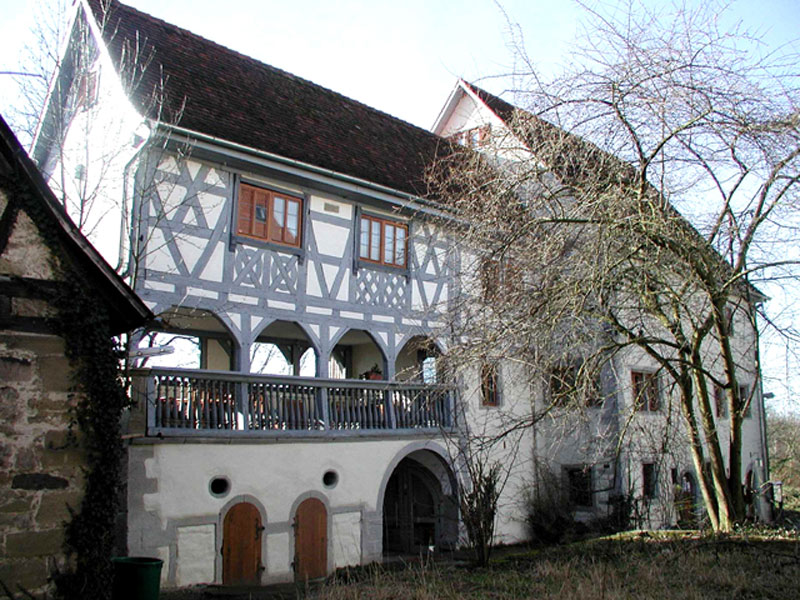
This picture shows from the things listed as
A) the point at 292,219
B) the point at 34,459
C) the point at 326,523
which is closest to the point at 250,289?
the point at 292,219

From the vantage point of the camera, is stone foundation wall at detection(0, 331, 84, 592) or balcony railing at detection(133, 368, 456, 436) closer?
stone foundation wall at detection(0, 331, 84, 592)

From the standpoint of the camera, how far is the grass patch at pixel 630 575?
766 cm

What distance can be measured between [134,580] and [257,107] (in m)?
9.62

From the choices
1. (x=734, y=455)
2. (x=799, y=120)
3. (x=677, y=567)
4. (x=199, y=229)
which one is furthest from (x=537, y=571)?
(x=199, y=229)

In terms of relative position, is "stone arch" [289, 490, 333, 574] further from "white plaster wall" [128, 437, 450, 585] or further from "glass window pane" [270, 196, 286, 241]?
"glass window pane" [270, 196, 286, 241]

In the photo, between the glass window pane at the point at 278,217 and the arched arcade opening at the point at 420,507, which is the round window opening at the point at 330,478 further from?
the glass window pane at the point at 278,217

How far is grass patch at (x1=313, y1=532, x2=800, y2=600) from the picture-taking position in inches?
301

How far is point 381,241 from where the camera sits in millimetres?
15570

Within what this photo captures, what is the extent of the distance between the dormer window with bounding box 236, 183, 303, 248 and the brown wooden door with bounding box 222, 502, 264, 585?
456cm

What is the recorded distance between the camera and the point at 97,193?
12.3 meters

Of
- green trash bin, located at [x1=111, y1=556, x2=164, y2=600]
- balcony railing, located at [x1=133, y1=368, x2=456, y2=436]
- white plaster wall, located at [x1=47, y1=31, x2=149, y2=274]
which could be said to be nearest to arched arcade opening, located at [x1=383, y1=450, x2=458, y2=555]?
balcony railing, located at [x1=133, y1=368, x2=456, y2=436]

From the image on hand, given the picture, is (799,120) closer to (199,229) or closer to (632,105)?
(632,105)

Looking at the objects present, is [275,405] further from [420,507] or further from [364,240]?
[420,507]

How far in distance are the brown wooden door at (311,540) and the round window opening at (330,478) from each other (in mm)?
395
